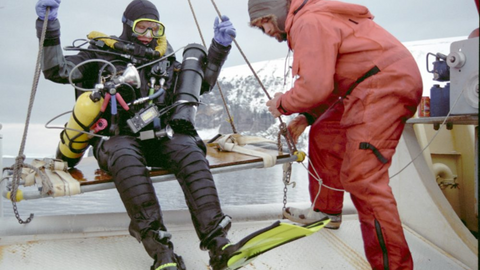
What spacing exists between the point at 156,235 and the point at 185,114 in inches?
29.1

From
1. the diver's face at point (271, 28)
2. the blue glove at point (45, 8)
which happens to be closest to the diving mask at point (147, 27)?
the blue glove at point (45, 8)

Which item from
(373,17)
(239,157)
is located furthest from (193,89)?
(373,17)

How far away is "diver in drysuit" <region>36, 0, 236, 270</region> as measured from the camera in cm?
212

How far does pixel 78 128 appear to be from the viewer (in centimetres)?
249

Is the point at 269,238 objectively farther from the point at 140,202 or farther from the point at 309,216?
the point at 309,216

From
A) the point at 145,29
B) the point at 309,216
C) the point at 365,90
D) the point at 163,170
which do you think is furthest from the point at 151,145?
the point at 365,90

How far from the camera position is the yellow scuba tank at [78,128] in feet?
7.91

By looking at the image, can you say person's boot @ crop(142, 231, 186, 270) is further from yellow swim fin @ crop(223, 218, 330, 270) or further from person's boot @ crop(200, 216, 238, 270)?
yellow swim fin @ crop(223, 218, 330, 270)

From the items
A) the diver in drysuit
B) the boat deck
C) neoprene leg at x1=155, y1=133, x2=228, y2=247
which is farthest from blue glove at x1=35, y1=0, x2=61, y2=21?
the boat deck

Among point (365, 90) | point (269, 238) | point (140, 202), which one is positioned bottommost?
point (269, 238)

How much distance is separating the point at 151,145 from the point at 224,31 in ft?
2.83

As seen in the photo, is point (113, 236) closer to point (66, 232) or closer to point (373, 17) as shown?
point (66, 232)

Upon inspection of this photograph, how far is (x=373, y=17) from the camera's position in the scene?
2240 mm

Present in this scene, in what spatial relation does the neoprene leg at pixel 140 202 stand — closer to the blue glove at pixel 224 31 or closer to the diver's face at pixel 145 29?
A: the diver's face at pixel 145 29
